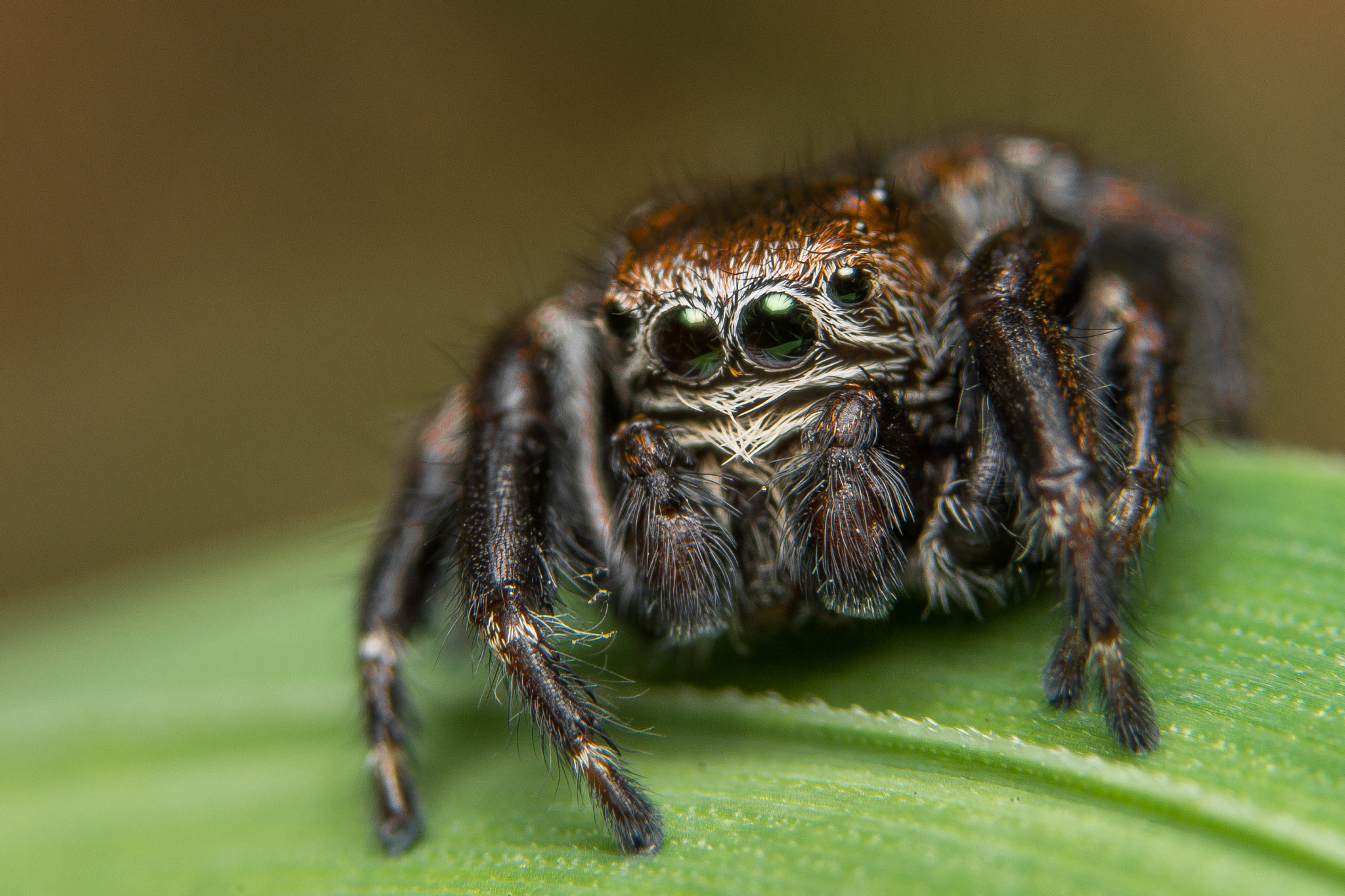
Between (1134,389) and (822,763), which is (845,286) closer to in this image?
(1134,389)

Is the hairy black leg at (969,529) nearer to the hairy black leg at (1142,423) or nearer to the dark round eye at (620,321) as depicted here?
the hairy black leg at (1142,423)

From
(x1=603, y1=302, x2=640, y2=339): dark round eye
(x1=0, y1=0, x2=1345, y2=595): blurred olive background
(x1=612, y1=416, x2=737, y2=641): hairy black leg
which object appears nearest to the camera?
(x1=612, y1=416, x2=737, y2=641): hairy black leg

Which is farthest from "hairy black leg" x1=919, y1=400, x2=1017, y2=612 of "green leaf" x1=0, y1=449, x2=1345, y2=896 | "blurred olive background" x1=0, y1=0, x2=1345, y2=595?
"blurred olive background" x1=0, y1=0, x2=1345, y2=595

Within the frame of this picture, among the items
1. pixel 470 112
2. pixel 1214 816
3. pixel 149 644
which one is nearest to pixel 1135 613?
pixel 1214 816

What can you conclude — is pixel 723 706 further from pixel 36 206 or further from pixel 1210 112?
pixel 36 206

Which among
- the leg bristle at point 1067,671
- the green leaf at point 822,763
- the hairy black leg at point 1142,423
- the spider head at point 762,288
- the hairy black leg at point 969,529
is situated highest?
the spider head at point 762,288

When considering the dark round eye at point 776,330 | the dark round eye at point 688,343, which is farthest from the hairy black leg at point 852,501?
the dark round eye at point 688,343

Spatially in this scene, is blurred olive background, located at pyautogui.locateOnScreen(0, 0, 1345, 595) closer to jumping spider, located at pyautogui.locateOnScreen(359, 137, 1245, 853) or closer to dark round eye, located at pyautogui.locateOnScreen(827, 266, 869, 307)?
jumping spider, located at pyautogui.locateOnScreen(359, 137, 1245, 853)

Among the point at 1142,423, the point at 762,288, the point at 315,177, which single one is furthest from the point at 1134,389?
the point at 315,177
